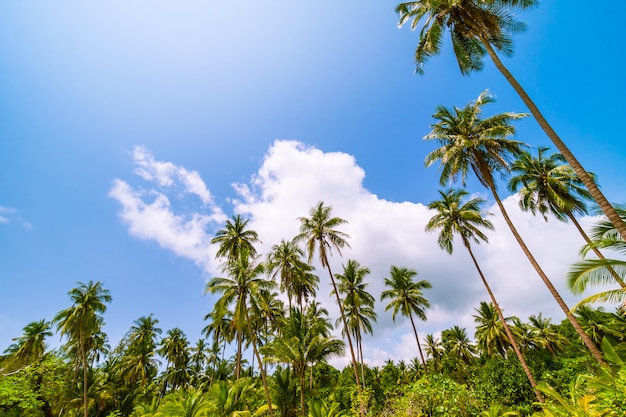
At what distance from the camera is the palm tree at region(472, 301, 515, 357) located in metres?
33.5

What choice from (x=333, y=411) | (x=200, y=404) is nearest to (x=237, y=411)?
(x=200, y=404)

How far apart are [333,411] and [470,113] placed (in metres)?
20.3

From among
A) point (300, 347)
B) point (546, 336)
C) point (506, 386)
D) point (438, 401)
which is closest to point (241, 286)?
point (300, 347)

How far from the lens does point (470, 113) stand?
18.7 m

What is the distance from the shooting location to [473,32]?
1230cm

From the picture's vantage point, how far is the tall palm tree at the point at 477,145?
679 inches

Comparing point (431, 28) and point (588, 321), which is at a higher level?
point (431, 28)

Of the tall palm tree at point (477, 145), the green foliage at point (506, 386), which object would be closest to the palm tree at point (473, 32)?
the tall palm tree at point (477, 145)

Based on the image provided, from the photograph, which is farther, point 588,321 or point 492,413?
point 588,321

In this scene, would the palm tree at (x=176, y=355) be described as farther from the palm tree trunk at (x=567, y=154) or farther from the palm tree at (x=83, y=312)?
the palm tree trunk at (x=567, y=154)

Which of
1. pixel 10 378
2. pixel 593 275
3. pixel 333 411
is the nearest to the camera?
pixel 593 275

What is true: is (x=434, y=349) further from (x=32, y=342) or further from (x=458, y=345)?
(x=32, y=342)

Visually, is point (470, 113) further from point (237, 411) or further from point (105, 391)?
point (105, 391)

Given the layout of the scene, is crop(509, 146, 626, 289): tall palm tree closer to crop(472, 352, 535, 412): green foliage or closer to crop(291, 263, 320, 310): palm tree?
crop(472, 352, 535, 412): green foliage
